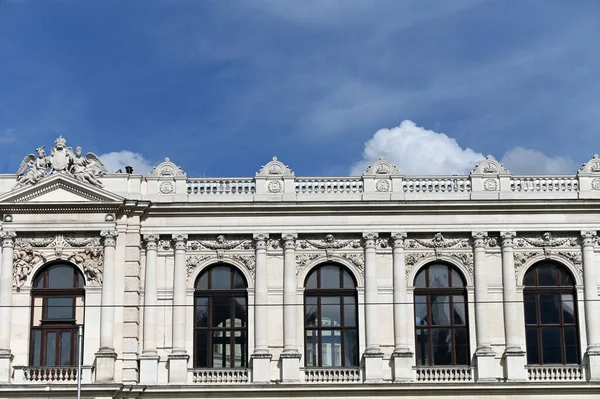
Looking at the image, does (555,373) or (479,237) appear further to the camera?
(479,237)

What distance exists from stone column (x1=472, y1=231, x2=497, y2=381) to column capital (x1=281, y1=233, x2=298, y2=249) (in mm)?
6731

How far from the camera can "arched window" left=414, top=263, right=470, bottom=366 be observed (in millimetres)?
45125

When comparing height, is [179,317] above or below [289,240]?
below

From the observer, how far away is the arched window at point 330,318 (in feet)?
148

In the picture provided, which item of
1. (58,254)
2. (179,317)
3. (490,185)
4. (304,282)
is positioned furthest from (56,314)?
(490,185)

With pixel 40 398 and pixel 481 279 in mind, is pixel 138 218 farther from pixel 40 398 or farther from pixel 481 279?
pixel 481 279

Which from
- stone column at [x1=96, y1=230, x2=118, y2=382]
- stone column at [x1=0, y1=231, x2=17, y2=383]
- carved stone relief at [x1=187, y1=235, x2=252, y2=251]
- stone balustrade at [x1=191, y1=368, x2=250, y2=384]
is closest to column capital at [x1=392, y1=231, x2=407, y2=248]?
carved stone relief at [x1=187, y1=235, x2=252, y2=251]

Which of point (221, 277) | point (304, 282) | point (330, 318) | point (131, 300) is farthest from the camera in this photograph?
point (221, 277)

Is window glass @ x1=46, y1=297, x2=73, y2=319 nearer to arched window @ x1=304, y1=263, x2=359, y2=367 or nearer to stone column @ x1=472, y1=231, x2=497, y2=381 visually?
arched window @ x1=304, y1=263, x2=359, y2=367

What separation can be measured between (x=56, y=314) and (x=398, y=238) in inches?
512

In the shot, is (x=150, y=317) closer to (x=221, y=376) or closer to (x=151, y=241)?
(x=151, y=241)

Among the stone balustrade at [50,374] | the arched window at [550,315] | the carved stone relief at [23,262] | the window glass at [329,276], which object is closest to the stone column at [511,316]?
the arched window at [550,315]

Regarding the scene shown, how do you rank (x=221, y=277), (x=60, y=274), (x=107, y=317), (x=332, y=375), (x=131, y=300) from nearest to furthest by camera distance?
(x=107, y=317) → (x=332, y=375) → (x=131, y=300) → (x=60, y=274) → (x=221, y=277)

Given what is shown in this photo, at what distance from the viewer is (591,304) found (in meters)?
45.1
